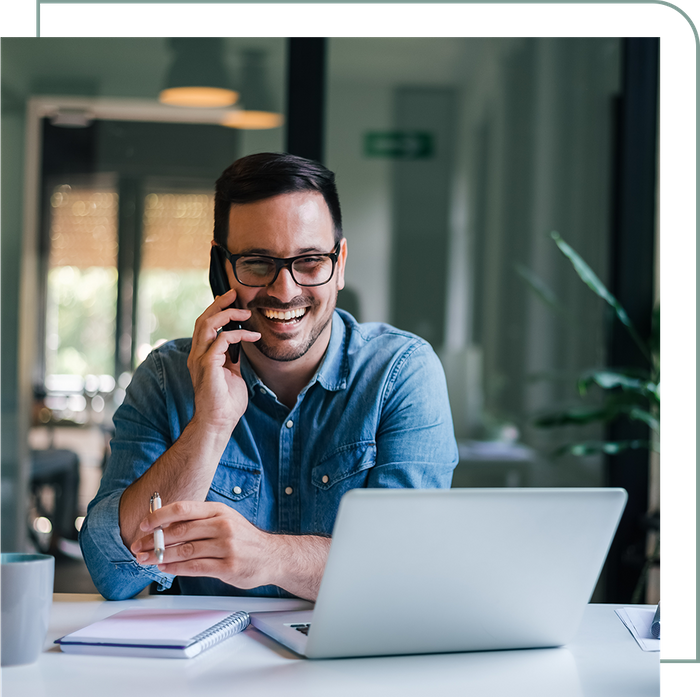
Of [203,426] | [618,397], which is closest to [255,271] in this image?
[203,426]

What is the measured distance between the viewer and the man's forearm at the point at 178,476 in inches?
53.6

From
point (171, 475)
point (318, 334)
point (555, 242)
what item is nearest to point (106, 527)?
point (171, 475)

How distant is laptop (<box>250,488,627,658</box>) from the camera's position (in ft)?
2.76

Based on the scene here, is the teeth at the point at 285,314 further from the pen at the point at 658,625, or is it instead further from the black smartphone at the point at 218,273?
the pen at the point at 658,625

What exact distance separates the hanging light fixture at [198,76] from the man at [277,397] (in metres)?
1.10

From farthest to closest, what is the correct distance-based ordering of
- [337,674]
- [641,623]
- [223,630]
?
[641,623], [223,630], [337,674]

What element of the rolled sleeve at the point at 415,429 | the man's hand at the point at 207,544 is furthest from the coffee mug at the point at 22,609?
the rolled sleeve at the point at 415,429

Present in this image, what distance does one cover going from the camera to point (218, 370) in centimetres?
147

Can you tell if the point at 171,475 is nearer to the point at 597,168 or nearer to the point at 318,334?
the point at 318,334

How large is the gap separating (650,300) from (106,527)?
6.85ft

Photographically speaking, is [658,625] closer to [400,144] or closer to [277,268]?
[277,268]

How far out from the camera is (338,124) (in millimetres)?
2672

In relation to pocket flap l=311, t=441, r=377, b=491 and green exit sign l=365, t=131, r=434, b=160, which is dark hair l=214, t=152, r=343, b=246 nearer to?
pocket flap l=311, t=441, r=377, b=491

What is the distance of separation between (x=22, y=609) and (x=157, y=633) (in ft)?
0.53
